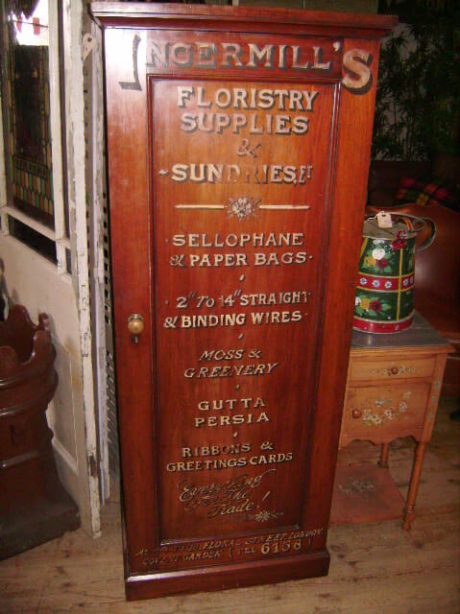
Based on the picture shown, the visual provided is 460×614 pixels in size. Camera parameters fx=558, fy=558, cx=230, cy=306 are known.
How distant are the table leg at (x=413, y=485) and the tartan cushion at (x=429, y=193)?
78.1 inches

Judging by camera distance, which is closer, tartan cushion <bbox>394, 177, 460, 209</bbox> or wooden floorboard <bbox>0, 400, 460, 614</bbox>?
wooden floorboard <bbox>0, 400, 460, 614</bbox>

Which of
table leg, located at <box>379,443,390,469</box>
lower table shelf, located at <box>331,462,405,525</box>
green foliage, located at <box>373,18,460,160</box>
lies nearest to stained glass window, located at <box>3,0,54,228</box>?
lower table shelf, located at <box>331,462,405,525</box>

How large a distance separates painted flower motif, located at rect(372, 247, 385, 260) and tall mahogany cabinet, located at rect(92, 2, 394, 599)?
0.32 m

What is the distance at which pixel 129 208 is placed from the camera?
4.45ft

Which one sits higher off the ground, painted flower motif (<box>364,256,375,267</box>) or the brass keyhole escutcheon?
painted flower motif (<box>364,256,375,267</box>)

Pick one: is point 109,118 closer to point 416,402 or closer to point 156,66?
point 156,66

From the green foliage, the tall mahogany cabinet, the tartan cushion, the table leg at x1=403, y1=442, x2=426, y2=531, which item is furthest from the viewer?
the green foliage

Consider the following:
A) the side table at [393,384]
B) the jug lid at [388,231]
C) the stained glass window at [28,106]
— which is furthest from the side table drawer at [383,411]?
the stained glass window at [28,106]

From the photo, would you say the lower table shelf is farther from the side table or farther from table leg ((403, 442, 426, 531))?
the side table

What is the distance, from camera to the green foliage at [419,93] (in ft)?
14.3

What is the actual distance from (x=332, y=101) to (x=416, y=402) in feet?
3.56

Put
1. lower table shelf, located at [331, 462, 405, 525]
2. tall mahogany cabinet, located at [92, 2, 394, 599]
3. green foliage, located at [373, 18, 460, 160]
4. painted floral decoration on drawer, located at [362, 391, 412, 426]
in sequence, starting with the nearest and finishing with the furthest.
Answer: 1. tall mahogany cabinet, located at [92, 2, 394, 599]
2. painted floral decoration on drawer, located at [362, 391, 412, 426]
3. lower table shelf, located at [331, 462, 405, 525]
4. green foliage, located at [373, 18, 460, 160]

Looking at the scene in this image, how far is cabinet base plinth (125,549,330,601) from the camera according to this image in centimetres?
179

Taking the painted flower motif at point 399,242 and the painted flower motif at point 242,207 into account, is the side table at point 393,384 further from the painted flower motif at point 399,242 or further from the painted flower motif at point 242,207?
the painted flower motif at point 242,207
